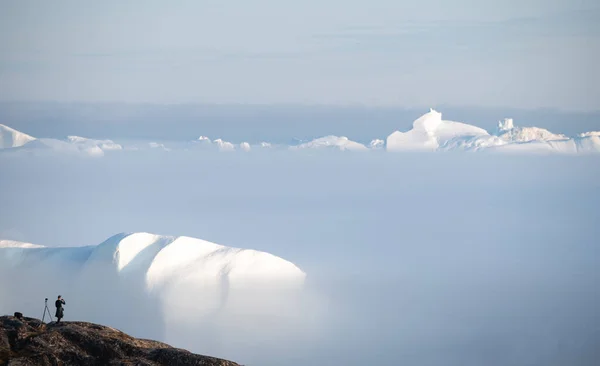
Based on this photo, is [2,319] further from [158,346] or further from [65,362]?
[158,346]

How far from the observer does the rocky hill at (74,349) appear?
62500 mm

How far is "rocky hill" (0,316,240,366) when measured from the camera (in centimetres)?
6250

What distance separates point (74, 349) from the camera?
64.2 metres

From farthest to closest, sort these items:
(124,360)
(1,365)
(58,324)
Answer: (58,324) < (124,360) < (1,365)

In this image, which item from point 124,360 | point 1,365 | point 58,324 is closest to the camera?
point 1,365

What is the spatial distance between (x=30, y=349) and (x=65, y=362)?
2479 millimetres

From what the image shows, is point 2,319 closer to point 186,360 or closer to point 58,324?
point 58,324

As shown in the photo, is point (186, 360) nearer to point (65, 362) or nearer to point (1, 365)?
point (65, 362)

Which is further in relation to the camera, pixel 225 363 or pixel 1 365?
pixel 225 363

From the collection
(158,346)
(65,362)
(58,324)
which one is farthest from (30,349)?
(158,346)

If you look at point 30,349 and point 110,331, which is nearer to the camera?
point 30,349

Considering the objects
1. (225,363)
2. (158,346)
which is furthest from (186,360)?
(158,346)

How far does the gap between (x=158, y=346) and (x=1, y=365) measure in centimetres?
1428

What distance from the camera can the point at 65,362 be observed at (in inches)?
2475
